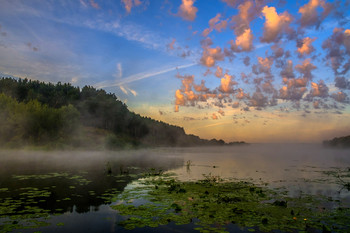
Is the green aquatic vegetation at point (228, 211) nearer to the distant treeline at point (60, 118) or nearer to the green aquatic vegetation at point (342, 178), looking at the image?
the green aquatic vegetation at point (342, 178)

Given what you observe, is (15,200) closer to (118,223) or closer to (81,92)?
(118,223)

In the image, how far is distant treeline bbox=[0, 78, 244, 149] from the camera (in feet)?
282

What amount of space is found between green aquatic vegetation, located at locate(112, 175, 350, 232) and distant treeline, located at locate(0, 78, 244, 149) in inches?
3294

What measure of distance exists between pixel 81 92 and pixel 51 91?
2026cm

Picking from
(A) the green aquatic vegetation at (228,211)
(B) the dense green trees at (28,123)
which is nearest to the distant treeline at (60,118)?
(B) the dense green trees at (28,123)

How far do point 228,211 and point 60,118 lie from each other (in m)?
95.7

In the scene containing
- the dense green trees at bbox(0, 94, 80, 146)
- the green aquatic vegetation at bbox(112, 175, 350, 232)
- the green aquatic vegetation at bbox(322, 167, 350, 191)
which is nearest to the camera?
the green aquatic vegetation at bbox(112, 175, 350, 232)

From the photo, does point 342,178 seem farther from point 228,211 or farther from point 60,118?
point 60,118

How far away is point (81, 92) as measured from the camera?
553ft

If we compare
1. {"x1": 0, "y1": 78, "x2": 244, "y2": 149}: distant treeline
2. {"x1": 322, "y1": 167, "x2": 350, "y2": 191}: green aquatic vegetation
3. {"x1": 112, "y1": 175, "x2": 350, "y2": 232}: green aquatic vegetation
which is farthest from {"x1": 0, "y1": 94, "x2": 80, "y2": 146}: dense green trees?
{"x1": 322, "y1": 167, "x2": 350, "y2": 191}: green aquatic vegetation

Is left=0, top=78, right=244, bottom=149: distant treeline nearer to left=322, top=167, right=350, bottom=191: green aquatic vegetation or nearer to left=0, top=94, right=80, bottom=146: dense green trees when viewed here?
left=0, top=94, right=80, bottom=146: dense green trees

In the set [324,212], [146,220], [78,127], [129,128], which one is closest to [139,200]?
[146,220]

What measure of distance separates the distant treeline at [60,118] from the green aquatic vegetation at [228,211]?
8366 centimetres

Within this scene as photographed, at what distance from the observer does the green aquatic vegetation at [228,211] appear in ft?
40.0
